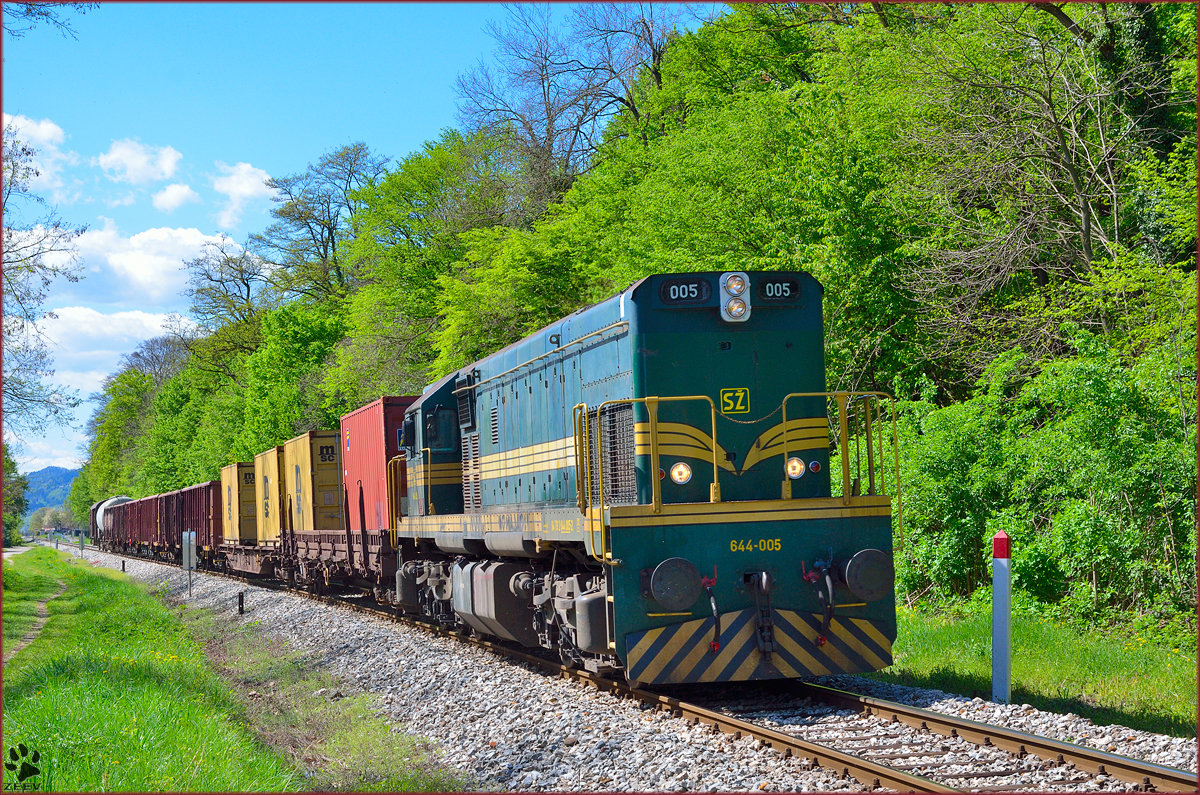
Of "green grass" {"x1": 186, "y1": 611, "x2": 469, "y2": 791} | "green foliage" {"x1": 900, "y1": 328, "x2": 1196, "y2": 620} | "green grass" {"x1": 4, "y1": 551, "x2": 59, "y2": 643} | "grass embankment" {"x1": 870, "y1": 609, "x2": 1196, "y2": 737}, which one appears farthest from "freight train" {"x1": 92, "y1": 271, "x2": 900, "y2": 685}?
"green grass" {"x1": 4, "y1": 551, "x2": 59, "y2": 643}

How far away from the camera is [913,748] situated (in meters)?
6.38

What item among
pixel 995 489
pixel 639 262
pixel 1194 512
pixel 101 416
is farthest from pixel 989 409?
pixel 101 416

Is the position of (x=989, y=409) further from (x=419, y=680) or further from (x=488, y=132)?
(x=488, y=132)

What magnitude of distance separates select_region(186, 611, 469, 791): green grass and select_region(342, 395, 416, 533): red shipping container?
10.5ft

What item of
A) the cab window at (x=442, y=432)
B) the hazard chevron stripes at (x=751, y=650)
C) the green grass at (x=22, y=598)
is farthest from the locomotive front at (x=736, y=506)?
the green grass at (x=22, y=598)

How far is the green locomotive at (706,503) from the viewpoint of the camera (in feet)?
25.4

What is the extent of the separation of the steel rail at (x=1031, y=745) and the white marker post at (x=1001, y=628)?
904mm

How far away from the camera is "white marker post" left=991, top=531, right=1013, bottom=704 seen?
7.75 metres

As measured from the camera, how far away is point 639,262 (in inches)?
794

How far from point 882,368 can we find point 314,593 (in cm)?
1384

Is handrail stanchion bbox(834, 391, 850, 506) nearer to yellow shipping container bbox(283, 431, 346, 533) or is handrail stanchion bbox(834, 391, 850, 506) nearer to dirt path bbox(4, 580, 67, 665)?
yellow shipping container bbox(283, 431, 346, 533)

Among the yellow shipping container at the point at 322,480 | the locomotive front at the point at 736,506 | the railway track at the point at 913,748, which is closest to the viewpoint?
the railway track at the point at 913,748

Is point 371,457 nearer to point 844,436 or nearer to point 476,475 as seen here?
point 476,475

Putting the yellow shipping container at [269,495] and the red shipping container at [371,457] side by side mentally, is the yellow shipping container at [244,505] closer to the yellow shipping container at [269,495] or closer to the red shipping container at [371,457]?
the yellow shipping container at [269,495]
